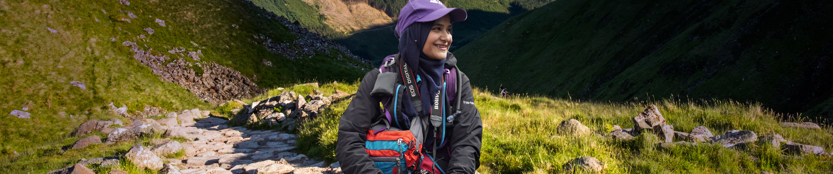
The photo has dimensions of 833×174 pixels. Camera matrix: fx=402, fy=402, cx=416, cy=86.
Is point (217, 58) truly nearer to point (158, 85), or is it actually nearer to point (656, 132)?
point (158, 85)

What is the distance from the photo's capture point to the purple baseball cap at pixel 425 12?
325 cm

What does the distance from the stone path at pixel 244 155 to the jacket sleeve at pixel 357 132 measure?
3683 millimetres

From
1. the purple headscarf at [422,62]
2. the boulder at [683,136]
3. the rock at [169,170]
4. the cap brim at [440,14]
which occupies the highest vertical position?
the cap brim at [440,14]

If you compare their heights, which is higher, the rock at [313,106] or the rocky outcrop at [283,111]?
the rock at [313,106]

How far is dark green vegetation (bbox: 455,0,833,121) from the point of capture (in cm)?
2914

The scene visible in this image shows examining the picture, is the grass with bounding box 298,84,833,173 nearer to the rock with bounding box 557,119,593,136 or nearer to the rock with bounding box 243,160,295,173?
the rock with bounding box 557,119,593,136

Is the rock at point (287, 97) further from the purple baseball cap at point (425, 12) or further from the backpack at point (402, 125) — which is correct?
the purple baseball cap at point (425, 12)

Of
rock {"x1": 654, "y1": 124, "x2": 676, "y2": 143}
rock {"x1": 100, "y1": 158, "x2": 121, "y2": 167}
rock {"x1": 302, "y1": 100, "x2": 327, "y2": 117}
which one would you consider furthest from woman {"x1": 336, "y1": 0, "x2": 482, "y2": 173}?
rock {"x1": 302, "y1": 100, "x2": 327, "y2": 117}

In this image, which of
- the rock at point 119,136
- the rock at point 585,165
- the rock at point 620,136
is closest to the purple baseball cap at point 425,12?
the rock at point 585,165

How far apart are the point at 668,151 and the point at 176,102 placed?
34511mm

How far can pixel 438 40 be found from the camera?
3432mm

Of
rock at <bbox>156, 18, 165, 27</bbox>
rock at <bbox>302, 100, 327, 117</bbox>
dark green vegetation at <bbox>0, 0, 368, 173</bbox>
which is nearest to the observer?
rock at <bbox>302, 100, 327, 117</bbox>

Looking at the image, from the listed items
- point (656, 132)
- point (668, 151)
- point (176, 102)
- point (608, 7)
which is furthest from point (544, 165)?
point (608, 7)

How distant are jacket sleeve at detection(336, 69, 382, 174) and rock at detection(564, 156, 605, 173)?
3.51 m
